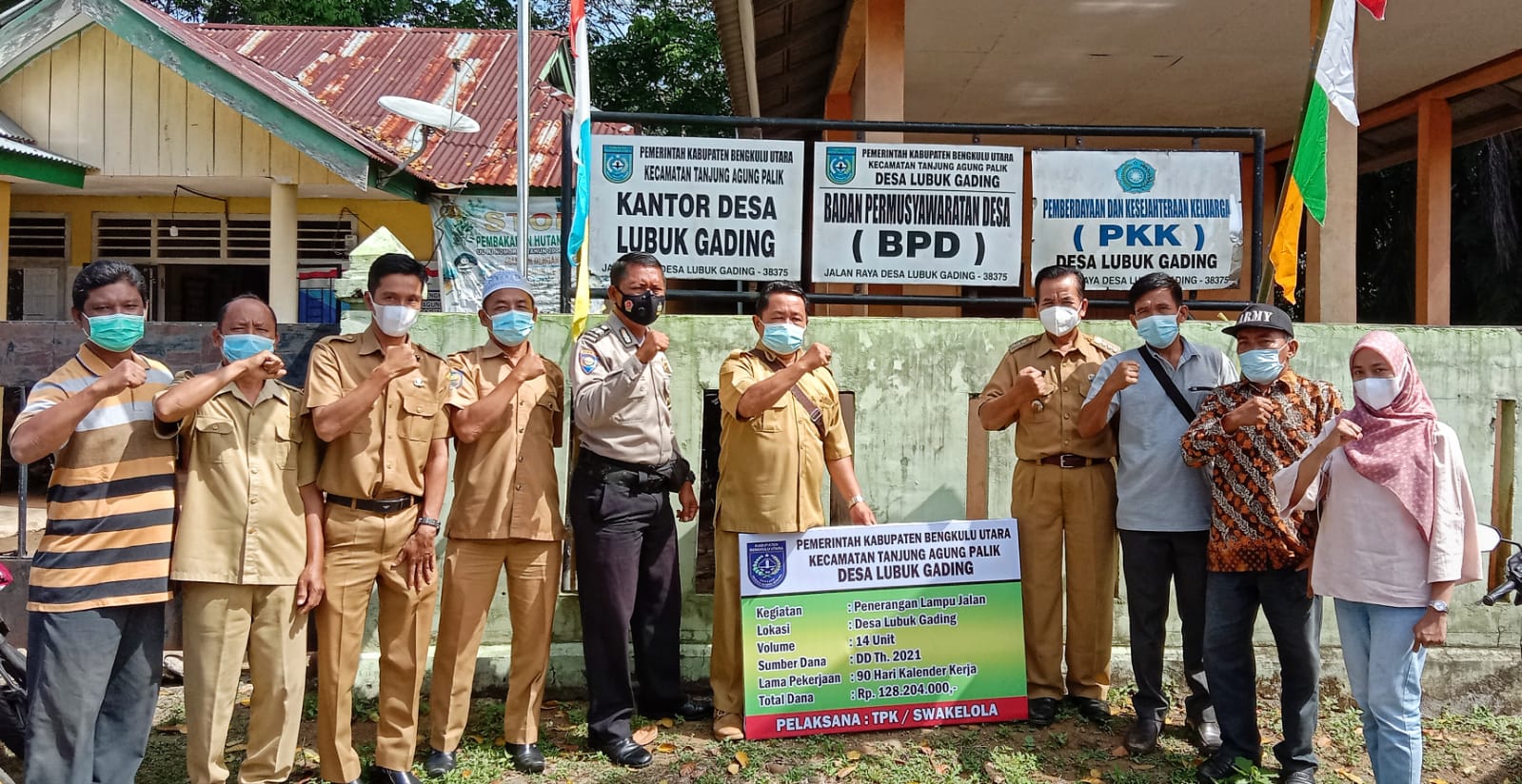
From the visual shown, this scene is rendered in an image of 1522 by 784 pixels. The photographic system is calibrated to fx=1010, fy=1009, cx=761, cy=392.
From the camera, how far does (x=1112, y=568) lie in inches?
173

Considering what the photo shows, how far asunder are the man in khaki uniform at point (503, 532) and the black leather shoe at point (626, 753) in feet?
0.91

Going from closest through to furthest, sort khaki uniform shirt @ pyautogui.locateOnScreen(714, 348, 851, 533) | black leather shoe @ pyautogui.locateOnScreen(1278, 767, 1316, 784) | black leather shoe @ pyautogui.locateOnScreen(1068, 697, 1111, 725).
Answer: black leather shoe @ pyautogui.locateOnScreen(1278, 767, 1316, 784) < khaki uniform shirt @ pyautogui.locateOnScreen(714, 348, 851, 533) < black leather shoe @ pyautogui.locateOnScreen(1068, 697, 1111, 725)

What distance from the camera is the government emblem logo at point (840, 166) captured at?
16.9 ft

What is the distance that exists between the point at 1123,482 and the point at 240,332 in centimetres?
340

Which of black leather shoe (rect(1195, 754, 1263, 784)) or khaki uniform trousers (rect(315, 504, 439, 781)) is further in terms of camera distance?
black leather shoe (rect(1195, 754, 1263, 784))

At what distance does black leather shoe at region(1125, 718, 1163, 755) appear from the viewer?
418cm

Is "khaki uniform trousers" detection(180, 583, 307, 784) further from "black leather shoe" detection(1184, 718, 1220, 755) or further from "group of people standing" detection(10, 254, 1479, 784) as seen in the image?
"black leather shoe" detection(1184, 718, 1220, 755)

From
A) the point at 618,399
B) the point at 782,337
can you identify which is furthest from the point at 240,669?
the point at 782,337

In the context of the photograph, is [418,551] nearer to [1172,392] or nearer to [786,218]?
[786,218]

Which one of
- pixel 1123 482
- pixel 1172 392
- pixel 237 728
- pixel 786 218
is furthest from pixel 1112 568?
pixel 237 728

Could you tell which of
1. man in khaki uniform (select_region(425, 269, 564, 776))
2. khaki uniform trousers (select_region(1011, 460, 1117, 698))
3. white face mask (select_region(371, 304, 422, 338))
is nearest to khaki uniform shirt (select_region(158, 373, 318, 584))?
white face mask (select_region(371, 304, 422, 338))

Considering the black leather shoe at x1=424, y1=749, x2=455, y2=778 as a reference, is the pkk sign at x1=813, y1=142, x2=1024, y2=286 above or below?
above

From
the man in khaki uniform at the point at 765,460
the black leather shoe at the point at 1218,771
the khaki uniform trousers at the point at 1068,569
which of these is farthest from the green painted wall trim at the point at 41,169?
the black leather shoe at the point at 1218,771

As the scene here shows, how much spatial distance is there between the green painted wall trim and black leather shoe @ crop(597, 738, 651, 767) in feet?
30.6
